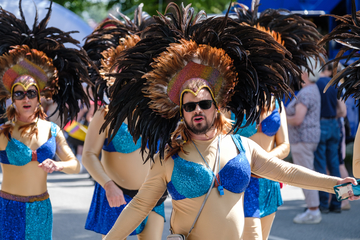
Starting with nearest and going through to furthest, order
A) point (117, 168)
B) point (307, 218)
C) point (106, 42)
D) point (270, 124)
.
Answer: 1. point (117, 168)
2. point (270, 124)
3. point (106, 42)
4. point (307, 218)

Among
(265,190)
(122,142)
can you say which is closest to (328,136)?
(265,190)

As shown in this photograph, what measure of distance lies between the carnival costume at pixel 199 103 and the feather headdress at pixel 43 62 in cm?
119

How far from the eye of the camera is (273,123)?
3.82 metres

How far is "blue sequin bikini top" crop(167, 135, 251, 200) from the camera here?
252 centimetres

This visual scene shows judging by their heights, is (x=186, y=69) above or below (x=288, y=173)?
above

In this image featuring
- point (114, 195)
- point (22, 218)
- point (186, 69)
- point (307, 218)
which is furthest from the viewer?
point (307, 218)

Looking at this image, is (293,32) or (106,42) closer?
(293,32)

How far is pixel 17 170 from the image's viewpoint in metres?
3.66

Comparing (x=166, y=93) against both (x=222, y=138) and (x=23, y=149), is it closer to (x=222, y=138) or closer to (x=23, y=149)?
(x=222, y=138)

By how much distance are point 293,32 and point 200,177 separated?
2.06 metres

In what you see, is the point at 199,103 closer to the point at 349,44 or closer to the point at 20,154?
the point at 349,44

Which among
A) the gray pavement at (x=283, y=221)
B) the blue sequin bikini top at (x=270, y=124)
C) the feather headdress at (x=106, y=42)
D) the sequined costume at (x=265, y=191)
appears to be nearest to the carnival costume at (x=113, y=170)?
the feather headdress at (x=106, y=42)

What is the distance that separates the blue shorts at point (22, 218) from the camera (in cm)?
360

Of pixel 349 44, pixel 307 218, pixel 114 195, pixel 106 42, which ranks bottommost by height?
pixel 307 218
